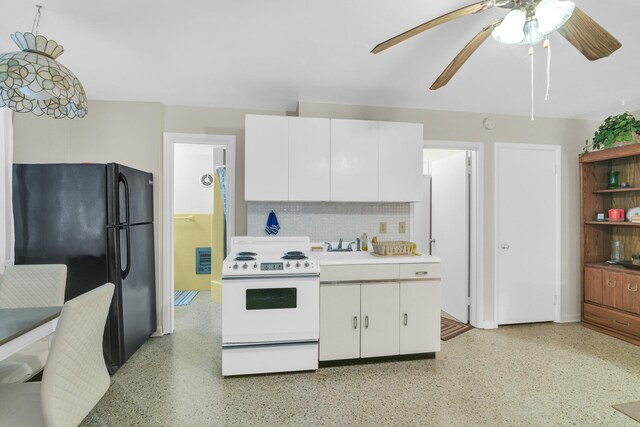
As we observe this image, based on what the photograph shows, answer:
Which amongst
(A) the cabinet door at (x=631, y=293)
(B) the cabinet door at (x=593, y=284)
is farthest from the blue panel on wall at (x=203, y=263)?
(A) the cabinet door at (x=631, y=293)

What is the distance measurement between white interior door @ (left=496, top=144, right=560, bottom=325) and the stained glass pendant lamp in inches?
155

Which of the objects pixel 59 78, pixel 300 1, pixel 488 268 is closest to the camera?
pixel 59 78

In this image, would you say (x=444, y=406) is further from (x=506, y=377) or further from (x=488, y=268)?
(x=488, y=268)

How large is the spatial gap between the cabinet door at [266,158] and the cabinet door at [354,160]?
0.47 m

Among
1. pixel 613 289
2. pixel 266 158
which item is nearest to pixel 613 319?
pixel 613 289

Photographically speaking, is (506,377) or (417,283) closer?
(506,377)

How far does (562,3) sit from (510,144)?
2704 mm

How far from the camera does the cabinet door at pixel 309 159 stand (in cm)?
301

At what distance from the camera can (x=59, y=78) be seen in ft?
5.16

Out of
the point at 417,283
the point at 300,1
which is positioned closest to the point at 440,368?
the point at 417,283

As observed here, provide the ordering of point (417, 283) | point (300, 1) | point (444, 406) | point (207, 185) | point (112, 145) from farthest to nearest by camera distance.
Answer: point (207, 185), point (112, 145), point (417, 283), point (444, 406), point (300, 1)

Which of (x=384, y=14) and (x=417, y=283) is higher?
(x=384, y=14)

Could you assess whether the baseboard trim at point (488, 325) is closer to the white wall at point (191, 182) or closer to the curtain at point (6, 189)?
the white wall at point (191, 182)

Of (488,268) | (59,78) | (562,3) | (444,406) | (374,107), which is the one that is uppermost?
(374,107)
